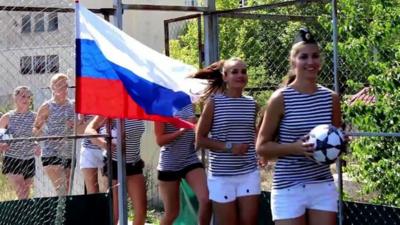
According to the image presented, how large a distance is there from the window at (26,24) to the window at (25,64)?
30cm

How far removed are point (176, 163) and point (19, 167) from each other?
8.14 ft

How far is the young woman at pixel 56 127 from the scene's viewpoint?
8.45m

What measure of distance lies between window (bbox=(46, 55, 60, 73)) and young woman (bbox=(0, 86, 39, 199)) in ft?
1.18

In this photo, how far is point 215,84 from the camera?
21.7 feet

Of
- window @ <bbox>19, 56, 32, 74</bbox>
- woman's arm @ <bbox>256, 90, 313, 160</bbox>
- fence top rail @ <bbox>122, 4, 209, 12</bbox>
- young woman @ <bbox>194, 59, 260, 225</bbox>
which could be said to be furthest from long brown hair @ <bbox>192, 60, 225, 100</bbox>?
window @ <bbox>19, 56, 32, 74</bbox>

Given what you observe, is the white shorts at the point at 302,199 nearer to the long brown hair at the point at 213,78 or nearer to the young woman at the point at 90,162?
the long brown hair at the point at 213,78

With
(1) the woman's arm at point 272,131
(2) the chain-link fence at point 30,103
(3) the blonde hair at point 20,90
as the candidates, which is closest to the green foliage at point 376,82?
(1) the woman's arm at point 272,131

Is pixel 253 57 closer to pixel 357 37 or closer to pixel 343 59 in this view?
pixel 343 59

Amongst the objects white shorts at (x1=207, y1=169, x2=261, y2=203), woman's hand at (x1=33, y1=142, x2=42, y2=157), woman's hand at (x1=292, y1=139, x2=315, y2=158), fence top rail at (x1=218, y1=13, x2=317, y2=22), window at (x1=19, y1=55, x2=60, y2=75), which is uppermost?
fence top rail at (x1=218, y1=13, x2=317, y2=22)

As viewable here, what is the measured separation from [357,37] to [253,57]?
1993 millimetres

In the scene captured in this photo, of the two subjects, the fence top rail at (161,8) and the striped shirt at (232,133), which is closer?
the striped shirt at (232,133)

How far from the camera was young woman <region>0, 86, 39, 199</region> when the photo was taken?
8.77 meters

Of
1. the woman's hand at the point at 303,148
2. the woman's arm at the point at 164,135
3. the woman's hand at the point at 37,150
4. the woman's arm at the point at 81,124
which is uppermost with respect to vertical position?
the woman's arm at the point at 81,124

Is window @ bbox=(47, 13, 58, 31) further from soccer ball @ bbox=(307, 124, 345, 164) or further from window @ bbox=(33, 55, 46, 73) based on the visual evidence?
soccer ball @ bbox=(307, 124, 345, 164)
